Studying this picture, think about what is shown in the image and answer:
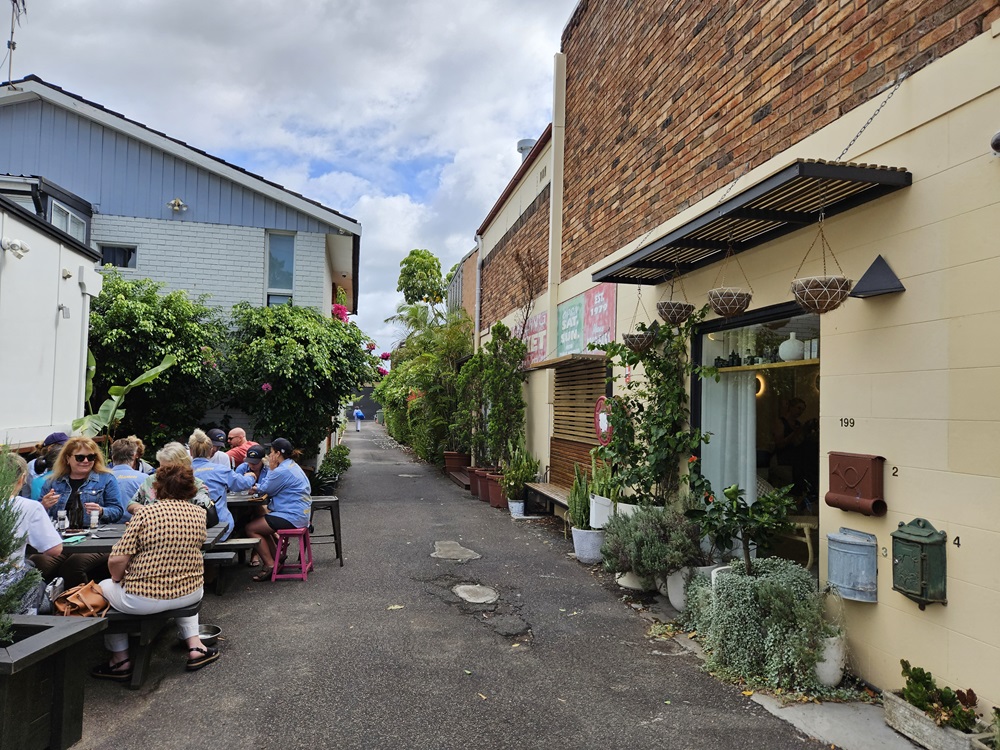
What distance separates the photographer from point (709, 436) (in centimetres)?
632

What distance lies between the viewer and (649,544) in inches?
233

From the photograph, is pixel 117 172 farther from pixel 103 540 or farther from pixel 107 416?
pixel 103 540

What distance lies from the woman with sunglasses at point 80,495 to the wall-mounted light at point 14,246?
2.53m

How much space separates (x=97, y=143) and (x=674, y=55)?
37.8ft

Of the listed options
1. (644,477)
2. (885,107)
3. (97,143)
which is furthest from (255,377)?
(885,107)

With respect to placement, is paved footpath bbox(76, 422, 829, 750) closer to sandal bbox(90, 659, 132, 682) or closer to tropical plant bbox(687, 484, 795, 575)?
sandal bbox(90, 659, 132, 682)

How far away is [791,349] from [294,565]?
548 cm

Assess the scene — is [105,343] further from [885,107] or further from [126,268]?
[885,107]

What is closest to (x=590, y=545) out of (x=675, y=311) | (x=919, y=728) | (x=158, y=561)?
(x=675, y=311)

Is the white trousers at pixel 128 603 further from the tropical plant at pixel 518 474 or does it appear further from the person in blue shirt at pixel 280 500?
the tropical plant at pixel 518 474

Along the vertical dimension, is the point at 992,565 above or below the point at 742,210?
below

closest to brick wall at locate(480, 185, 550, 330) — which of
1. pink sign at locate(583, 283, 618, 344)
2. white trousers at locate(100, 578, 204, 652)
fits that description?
pink sign at locate(583, 283, 618, 344)

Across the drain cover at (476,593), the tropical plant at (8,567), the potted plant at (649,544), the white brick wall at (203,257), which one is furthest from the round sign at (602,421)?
the white brick wall at (203,257)

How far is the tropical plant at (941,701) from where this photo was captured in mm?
3402
